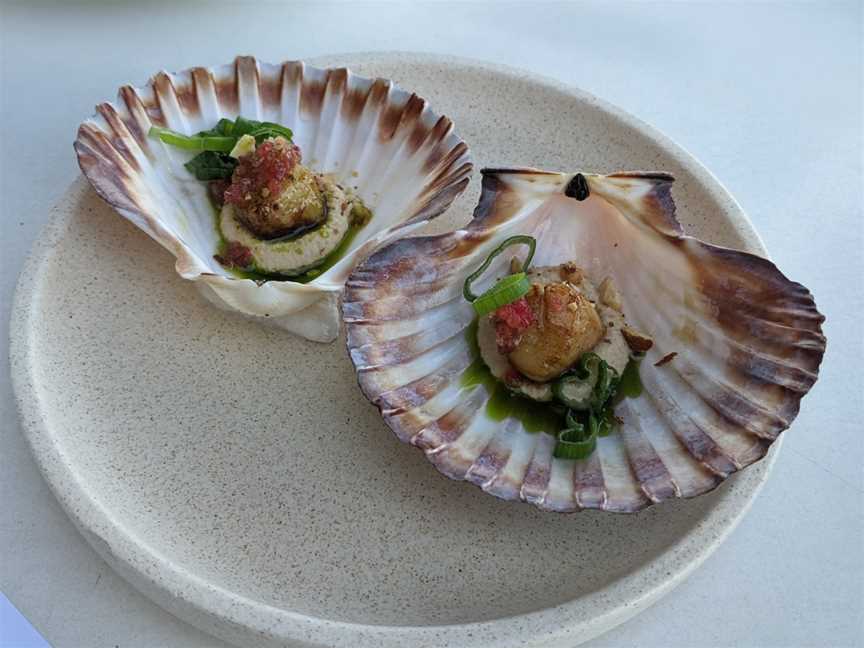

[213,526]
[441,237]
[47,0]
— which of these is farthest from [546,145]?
[47,0]

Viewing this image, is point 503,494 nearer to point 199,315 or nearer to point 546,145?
point 199,315

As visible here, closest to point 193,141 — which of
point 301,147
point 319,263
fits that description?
point 301,147

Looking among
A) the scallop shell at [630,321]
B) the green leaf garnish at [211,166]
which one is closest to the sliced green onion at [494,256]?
the scallop shell at [630,321]

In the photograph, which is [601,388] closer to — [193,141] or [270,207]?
[270,207]

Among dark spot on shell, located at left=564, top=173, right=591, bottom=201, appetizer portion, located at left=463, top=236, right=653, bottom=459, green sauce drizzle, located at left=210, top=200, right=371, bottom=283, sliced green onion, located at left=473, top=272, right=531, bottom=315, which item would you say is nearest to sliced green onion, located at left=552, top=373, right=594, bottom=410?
appetizer portion, located at left=463, top=236, right=653, bottom=459

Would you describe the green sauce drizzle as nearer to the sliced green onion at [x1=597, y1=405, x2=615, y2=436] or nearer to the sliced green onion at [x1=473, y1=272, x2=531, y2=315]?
the sliced green onion at [x1=473, y1=272, x2=531, y2=315]
